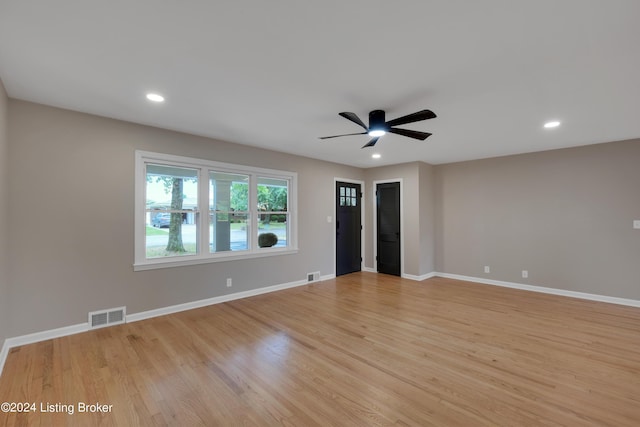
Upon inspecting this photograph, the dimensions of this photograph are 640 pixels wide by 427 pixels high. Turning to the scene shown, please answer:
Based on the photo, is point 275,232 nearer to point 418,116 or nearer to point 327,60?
point 418,116

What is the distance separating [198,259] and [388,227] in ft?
13.6

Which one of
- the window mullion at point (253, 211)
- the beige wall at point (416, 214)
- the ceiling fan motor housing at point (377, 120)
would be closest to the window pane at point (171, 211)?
the window mullion at point (253, 211)

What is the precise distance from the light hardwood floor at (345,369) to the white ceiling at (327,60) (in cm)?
258

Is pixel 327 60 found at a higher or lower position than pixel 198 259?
higher

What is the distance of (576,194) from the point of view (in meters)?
4.66

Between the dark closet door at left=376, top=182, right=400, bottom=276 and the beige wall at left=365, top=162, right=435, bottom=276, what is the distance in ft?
0.51

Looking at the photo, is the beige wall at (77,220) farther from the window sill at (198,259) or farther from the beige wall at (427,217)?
the beige wall at (427,217)

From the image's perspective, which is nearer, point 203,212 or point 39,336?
point 39,336

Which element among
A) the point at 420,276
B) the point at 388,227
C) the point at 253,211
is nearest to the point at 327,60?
the point at 253,211

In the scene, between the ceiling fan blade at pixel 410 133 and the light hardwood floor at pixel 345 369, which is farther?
the ceiling fan blade at pixel 410 133

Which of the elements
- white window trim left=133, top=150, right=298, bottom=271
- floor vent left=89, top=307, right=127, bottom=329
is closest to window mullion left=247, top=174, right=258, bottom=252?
white window trim left=133, top=150, right=298, bottom=271

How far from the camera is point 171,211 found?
392cm

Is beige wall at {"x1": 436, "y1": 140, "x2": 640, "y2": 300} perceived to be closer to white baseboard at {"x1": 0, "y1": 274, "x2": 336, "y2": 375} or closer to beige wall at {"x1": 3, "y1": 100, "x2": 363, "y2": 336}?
white baseboard at {"x1": 0, "y1": 274, "x2": 336, "y2": 375}

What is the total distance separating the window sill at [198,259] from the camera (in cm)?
366
